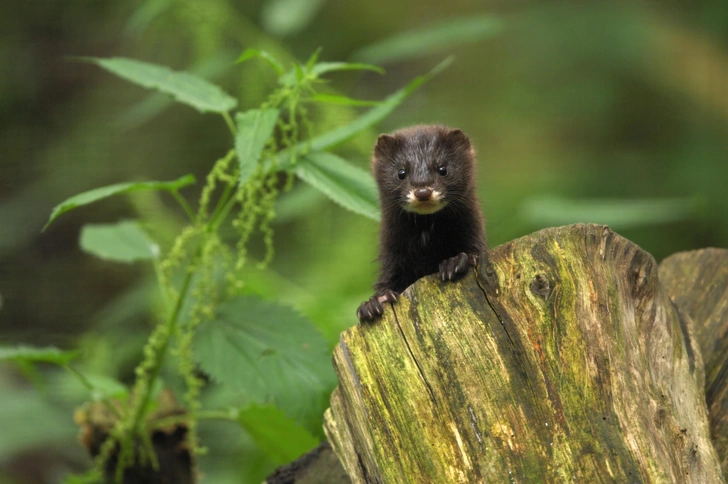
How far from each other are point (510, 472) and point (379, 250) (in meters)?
1.60

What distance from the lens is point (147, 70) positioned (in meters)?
3.16

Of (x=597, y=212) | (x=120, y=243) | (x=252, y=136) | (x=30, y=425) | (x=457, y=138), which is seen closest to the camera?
(x=252, y=136)

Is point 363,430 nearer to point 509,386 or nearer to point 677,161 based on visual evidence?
point 509,386

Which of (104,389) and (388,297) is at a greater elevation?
(104,389)

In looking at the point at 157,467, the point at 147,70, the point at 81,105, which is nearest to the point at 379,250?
the point at 147,70

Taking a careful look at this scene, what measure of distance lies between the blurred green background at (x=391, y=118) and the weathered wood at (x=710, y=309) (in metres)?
3.28

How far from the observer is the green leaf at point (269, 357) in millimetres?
2949

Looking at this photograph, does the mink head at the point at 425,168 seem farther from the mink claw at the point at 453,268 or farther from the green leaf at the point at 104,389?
the green leaf at the point at 104,389

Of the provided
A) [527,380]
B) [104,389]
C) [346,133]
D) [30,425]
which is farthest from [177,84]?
[30,425]

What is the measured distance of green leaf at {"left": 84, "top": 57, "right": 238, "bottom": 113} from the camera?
9.99 ft

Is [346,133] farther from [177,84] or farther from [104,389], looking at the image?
[104,389]

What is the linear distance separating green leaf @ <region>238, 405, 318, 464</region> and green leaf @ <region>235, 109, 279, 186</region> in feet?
4.11

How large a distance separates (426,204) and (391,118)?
473cm

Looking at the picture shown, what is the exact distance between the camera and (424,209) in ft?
10.1
